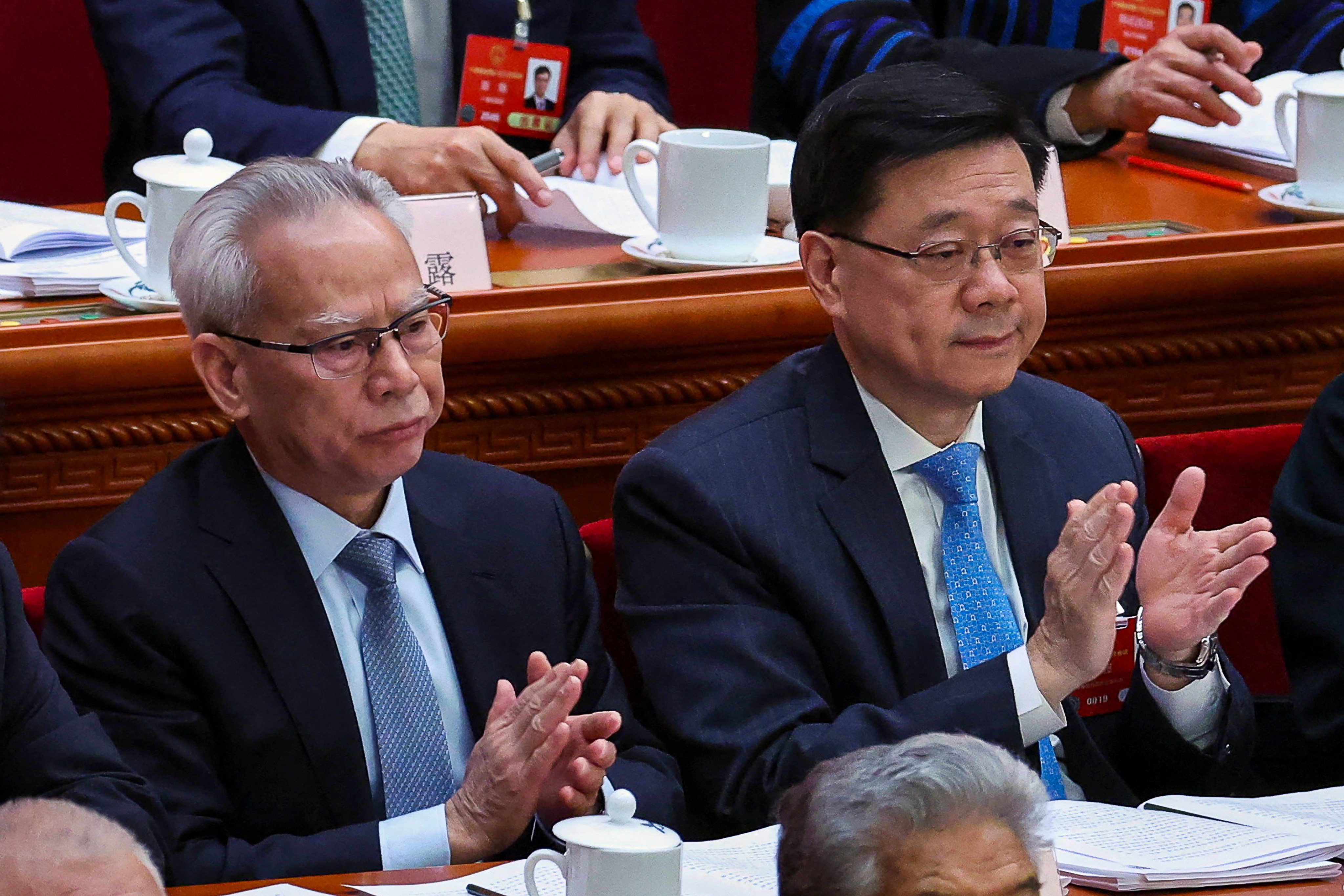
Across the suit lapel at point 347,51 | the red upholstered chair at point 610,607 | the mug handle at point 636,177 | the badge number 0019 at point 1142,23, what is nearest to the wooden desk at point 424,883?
the red upholstered chair at point 610,607

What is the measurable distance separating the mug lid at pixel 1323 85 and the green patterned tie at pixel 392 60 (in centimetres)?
130

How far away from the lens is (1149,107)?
115 inches

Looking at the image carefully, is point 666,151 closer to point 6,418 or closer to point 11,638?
point 6,418

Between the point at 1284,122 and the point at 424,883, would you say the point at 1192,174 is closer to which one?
the point at 1284,122

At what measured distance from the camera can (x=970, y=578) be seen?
1925 mm

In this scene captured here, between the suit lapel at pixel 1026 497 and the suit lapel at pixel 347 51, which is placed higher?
the suit lapel at pixel 347 51

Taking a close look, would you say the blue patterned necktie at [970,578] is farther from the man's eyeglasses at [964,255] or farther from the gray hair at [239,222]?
the gray hair at [239,222]

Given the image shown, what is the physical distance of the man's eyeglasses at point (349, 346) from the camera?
176 cm

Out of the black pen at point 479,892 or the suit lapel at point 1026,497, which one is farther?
the suit lapel at point 1026,497

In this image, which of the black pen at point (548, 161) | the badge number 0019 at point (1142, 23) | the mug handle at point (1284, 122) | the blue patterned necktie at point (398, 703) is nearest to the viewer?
the blue patterned necktie at point (398, 703)

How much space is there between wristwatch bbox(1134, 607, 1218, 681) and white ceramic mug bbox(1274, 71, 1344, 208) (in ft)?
3.12

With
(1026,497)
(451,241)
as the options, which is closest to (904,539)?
(1026,497)

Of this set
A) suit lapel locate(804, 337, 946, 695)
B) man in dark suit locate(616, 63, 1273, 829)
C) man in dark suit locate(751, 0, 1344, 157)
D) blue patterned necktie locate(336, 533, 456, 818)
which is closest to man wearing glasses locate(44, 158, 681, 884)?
blue patterned necktie locate(336, 533, 456, 818)

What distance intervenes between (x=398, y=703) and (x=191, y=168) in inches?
27.8
